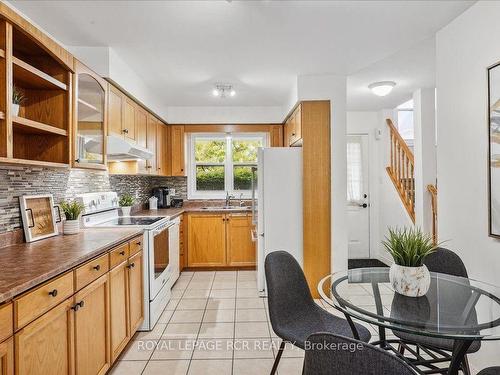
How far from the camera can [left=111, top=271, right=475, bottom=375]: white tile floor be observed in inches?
83.9

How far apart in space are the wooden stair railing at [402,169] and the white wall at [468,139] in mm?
2040

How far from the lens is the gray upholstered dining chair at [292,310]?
5.56 feet

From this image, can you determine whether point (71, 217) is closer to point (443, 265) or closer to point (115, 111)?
point (115, 111)

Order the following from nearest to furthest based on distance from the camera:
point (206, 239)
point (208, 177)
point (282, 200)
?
point (282, 200), point (206, 239), point (208, 177)

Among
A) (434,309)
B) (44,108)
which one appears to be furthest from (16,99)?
(434,309)

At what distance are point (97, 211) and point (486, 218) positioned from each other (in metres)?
3.08

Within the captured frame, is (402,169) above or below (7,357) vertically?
above

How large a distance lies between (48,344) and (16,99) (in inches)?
55.1

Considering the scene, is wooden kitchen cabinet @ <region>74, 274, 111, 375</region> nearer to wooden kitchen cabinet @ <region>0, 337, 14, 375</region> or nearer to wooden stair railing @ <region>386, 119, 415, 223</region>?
wooden kitchen cabinet @ <region>0, 337, 14, 375</region>

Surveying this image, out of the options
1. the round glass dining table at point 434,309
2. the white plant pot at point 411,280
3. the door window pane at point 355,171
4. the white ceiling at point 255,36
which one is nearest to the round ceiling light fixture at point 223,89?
the white ceiling at point 255,36

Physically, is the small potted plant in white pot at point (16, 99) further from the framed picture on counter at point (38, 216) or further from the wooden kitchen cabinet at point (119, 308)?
the wooden kitchen cabinet at point (119, 308)

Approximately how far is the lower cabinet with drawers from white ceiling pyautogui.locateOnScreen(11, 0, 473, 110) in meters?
1.59

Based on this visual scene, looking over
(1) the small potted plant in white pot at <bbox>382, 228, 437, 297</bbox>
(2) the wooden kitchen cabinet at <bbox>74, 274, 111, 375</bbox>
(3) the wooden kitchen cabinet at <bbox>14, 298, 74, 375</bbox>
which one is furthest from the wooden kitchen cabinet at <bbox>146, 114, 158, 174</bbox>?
(1) the small potted plant in white pot at <bbox>382, 228, 437, 297</bbox>

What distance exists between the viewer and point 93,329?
178cm
